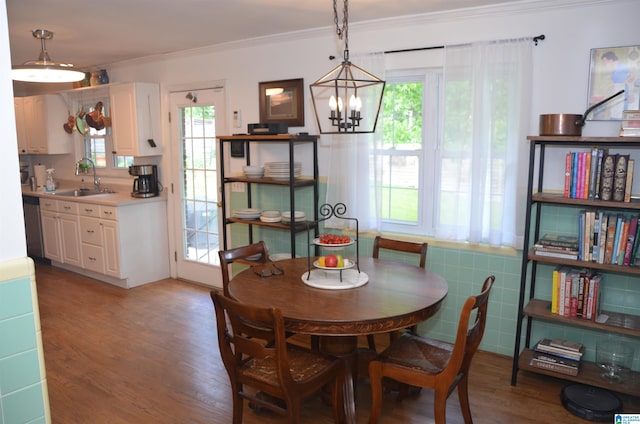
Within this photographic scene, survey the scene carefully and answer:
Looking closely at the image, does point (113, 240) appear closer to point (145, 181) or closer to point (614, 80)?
point (145, 181)

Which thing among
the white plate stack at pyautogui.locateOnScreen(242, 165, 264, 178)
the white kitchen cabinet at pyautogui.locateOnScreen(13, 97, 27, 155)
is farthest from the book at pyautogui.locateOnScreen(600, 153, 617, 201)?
the white kitchen cabinet at pyautogui.locateOnScreen(13, 97, 27, 155)

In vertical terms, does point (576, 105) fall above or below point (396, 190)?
above

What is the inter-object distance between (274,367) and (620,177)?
2.15 m

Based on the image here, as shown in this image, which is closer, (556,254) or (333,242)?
(333,242)

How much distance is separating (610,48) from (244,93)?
116 inches


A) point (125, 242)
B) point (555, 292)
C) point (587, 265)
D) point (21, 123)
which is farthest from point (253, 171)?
Result: point (21, 123)

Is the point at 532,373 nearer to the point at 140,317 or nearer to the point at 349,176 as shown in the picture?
the point at 349,176

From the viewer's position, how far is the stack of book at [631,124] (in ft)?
8.39

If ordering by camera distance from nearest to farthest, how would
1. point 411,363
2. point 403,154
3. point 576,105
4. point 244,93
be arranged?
1. point 411,363
2. point 576,105
3. point 403,154
4. point 244,93

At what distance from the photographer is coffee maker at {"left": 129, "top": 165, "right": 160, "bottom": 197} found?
514 centimetres

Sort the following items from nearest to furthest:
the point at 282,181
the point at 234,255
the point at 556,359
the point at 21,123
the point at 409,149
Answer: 1. the point at 556,359
2. the point at 234,255
3. the point at 409,149
4. the point at 282,181
5. the point at 21,123

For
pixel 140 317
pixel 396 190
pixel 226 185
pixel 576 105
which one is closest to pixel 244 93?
pixel 226 185

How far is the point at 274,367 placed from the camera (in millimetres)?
2324

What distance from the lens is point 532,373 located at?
3131 millimetres
